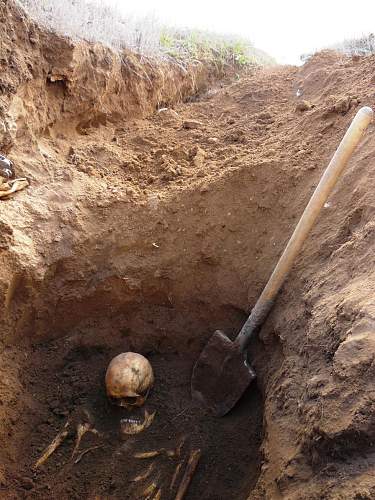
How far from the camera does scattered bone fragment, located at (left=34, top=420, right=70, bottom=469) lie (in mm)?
3201

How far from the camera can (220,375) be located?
3408 mm

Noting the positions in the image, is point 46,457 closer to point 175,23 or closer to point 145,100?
point 145,100

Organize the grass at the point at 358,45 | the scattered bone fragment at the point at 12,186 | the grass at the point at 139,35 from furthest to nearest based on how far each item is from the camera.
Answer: the grass at the point at 358,45, the grass at the point at 139,35, the scattered bone fragment at the point at 12,186

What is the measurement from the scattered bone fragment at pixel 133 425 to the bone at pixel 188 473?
41 cm

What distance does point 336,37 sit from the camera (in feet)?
20.4

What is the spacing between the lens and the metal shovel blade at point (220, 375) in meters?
3.31

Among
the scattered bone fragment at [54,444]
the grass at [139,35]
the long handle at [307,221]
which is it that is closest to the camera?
the long handle at [307,221]

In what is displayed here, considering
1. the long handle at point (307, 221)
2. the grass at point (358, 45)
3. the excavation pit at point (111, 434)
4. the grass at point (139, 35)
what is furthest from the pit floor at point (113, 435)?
the grass at point (358, 45)

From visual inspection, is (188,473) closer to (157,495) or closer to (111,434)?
(157,495)

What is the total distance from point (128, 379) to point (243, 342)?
79cm

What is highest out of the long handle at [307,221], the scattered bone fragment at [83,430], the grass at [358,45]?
the grass at [358,45]

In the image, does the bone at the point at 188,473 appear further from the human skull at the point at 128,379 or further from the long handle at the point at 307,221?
the long handle at the point at 307,221

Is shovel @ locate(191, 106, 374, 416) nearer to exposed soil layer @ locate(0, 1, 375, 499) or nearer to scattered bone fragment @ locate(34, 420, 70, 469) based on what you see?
exposed soil layer @ locate(0, 1, 375, 499)

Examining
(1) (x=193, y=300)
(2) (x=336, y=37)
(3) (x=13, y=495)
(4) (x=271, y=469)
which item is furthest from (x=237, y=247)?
(2) (x=336, y=37)
